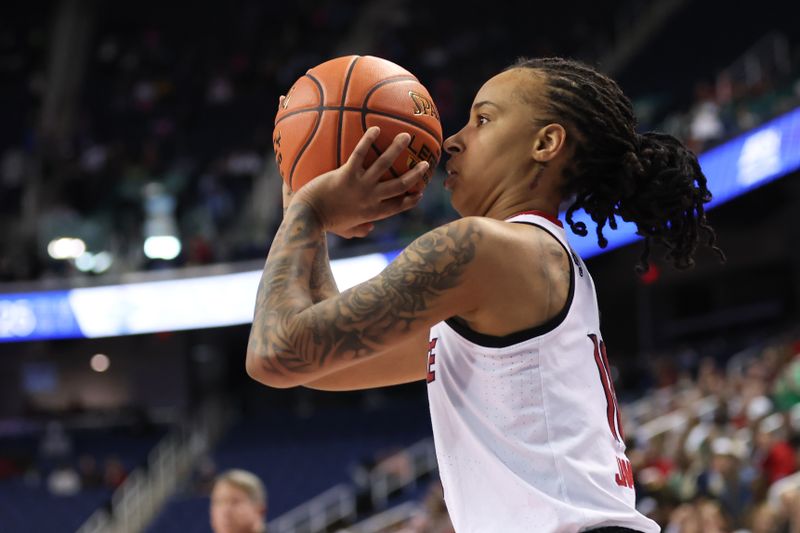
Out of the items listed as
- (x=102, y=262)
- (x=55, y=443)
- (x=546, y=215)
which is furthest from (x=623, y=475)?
(x=55, y=443)

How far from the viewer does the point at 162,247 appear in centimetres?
1532

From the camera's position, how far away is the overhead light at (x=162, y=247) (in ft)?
50.0

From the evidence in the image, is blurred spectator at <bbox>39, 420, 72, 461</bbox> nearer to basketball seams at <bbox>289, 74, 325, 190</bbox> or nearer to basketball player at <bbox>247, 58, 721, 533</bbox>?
basketball seams at <bbox>289, 74, 325, 190</bbox>

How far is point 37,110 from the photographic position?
18266 mm

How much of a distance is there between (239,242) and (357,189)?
13545mm

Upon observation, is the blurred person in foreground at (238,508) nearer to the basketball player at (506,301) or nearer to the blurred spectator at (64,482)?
the basketball player at (506,301)

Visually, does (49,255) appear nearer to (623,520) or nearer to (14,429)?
(14,429)

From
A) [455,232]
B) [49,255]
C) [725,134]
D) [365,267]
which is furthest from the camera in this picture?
[49,255]

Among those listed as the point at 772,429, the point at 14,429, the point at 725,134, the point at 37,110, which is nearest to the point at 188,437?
the point at 14,429

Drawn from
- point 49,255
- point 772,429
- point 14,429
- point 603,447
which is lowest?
point 603,447

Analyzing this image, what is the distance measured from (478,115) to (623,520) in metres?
0.73

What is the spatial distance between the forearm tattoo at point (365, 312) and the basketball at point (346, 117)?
327mm

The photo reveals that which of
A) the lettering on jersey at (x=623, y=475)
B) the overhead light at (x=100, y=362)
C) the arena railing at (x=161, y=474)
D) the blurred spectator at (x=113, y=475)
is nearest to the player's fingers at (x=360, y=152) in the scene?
the lettering on jersey at (x=623, y=475)

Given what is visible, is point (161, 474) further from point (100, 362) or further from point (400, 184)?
point (400, 184)
